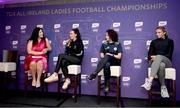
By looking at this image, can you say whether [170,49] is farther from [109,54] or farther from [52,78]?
[52,78]

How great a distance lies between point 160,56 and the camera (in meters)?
3.96

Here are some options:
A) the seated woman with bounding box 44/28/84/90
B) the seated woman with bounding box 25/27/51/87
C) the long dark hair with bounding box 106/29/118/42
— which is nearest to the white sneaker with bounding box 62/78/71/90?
the seated woman with bounding box 44/28/84/90

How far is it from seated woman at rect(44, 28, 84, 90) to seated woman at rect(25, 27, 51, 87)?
40 cm

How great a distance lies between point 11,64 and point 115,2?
2614mm

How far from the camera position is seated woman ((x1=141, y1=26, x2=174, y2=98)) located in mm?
3861

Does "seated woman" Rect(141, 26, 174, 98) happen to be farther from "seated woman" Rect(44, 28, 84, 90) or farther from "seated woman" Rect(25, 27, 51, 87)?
"seated woman" Rect(25, 27, 51, 87)

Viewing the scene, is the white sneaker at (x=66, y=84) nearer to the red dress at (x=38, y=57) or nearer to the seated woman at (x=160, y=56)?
the red dress at (x=38, y=57)

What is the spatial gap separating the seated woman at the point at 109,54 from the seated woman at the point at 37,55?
111 centimetres

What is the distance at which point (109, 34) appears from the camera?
4457 mm

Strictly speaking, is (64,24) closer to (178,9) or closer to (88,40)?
(88,40)

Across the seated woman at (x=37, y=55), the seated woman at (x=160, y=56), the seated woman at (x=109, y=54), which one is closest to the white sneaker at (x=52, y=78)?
the seated woman at (x=37, y=55)

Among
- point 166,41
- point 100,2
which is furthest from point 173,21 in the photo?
point 100,2

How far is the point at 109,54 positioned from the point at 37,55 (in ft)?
5.09

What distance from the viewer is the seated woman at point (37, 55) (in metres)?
4.62
